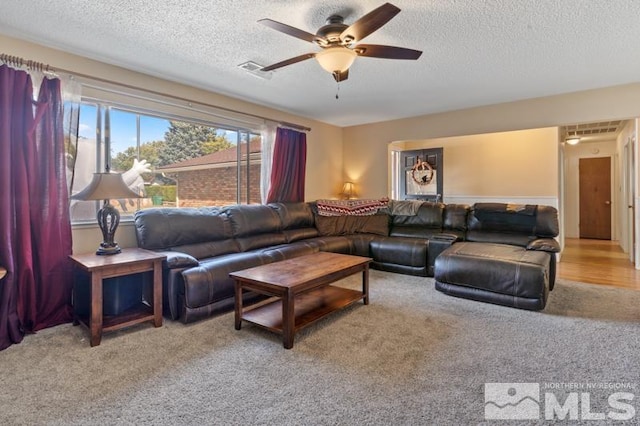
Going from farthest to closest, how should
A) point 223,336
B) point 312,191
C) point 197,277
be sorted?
1. point 312,191
2. point 197,277
3. point 223,336

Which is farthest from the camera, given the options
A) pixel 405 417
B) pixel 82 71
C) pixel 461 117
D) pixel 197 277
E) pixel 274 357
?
pixel 461 117

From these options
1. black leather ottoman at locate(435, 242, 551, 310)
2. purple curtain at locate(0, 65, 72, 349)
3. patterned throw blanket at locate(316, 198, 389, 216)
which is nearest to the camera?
purple curtain at locate(0, 65, 72, 349)

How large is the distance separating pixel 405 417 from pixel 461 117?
184 inches

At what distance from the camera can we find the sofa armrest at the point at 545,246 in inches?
138

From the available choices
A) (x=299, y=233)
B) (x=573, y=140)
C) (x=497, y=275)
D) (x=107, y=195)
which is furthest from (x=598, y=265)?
(x=107, y=195)

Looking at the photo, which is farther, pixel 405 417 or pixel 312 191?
pixel 312 191

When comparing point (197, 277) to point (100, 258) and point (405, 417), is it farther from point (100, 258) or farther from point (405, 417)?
point (405, 417)

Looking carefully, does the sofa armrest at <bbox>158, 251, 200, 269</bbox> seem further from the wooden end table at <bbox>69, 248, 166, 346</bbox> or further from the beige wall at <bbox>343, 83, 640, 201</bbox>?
the beige wall at <bbox>343, 83, 640, 201</bbox>

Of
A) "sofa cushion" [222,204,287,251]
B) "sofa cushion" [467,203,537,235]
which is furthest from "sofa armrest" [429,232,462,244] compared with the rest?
"sofa cushion" [222,204,287,251]

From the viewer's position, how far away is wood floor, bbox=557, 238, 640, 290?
4.00 m

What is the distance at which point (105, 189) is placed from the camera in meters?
2.70

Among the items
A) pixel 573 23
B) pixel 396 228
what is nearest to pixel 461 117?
pixel 396 228

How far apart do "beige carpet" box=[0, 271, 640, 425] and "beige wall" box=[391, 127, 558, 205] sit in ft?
10.7

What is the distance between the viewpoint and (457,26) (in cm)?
257
